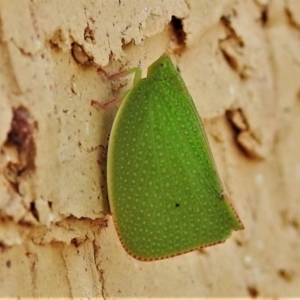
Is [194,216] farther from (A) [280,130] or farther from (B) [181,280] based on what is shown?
(A) [280,130]

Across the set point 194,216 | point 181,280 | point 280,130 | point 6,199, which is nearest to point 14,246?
point 6,199

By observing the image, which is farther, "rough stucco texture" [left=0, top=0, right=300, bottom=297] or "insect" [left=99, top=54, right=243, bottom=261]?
"insect" [left=99, top=54, right=243, bottom=261]

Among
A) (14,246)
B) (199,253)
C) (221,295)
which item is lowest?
(221,295)

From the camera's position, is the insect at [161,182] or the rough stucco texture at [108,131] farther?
the insect at [161,182]
